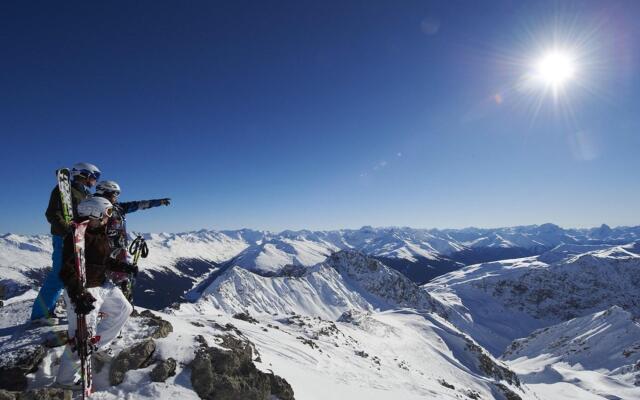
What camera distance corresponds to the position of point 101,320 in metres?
8.03

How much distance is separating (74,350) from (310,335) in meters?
28.3

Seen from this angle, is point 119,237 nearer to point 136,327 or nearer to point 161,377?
point 136,327

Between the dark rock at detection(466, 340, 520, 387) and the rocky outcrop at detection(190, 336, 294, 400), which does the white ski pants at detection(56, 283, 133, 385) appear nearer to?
the rocky outcrop at detection(190, 336, 294, 400)

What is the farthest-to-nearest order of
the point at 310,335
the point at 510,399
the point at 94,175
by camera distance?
the point at 510,399 < the point at 310,335 < the point at 94,175

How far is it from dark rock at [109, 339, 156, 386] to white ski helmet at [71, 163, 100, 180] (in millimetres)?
5095

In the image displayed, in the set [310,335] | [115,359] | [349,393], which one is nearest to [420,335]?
[310,335]

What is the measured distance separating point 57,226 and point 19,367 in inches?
131

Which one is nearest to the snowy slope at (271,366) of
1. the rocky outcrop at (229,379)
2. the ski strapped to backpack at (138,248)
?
the rocky outcrop at (229,379)

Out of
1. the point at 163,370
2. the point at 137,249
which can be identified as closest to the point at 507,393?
the point at 163,370

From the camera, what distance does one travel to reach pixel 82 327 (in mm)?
7273

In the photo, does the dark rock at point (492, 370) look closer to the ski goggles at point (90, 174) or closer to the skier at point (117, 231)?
the skier at point (117, 231)

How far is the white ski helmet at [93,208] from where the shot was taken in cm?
762

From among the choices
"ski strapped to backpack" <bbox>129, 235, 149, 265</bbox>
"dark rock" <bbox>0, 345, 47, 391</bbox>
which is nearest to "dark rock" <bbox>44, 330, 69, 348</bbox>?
"dark rock" <bbox>0, 345, 47, 391</bbox>

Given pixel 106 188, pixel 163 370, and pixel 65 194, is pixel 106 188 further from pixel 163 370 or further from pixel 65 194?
pixel 163 370
